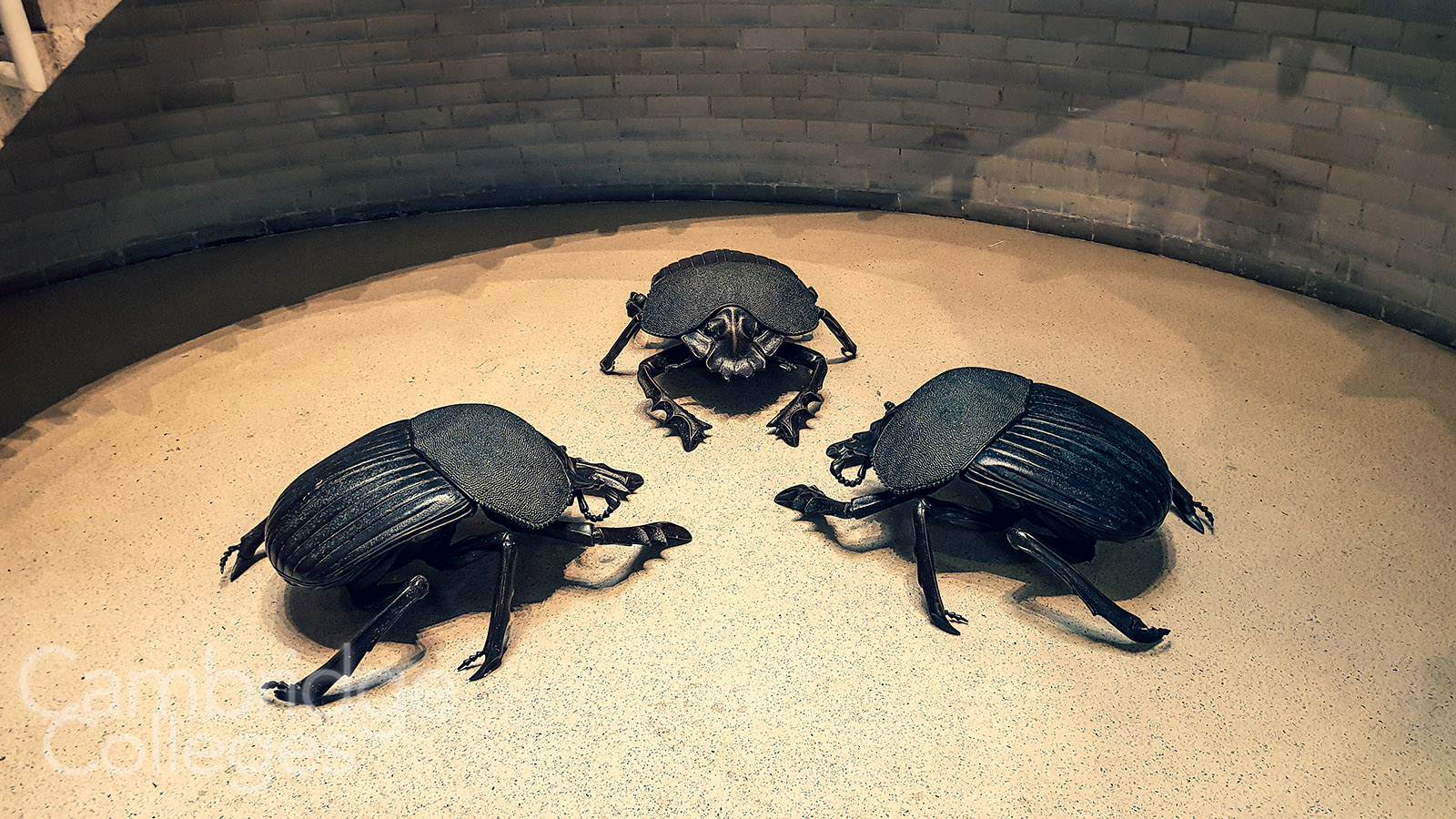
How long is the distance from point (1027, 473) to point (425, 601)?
7.12 feet

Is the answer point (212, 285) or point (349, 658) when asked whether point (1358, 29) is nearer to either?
point (349, 658)

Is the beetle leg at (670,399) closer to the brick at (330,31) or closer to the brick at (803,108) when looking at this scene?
the brick at (803,108)

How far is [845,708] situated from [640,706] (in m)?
0.65

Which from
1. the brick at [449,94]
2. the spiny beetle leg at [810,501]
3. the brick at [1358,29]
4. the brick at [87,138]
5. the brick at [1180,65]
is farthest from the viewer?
the brick at [449,94]

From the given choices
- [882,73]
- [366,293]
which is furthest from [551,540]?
[882,73]

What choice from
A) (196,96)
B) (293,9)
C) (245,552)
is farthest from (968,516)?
(196,96)

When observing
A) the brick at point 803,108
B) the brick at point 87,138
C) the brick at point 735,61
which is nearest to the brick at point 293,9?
the brick at point 87,138

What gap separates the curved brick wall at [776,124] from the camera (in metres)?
5.18

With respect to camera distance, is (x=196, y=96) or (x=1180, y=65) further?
(x=196, y=96)

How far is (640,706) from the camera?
3.34m

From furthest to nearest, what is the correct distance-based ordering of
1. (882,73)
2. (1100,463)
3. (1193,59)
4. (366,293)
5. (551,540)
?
(882,73) < (366,293) < (1193,59) < (551,540) < (1100,463)

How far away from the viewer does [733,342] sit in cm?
458

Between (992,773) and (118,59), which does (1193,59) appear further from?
(118,59)

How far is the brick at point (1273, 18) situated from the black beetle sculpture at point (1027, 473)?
269 centimetres
